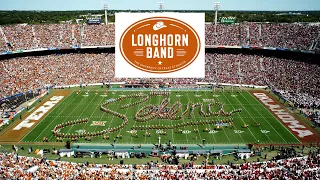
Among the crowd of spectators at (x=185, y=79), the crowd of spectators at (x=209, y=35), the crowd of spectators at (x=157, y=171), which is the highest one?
the crowd of spectators at (x=209, y=35)

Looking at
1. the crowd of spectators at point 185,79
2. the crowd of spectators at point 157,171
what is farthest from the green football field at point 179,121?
the crowd of spectators at point 157,171

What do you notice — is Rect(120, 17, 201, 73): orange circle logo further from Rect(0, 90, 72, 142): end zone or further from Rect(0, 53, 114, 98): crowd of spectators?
Rect(0, 53, 114, 98): crowd of spectators

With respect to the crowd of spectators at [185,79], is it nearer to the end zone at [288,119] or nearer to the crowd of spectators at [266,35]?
the crowd of spectators at [266,35]

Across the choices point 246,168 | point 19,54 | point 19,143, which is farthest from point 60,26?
point 246,168

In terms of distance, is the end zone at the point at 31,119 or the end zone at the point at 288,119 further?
the end zone at the point at 31,119

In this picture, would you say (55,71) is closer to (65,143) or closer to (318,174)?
(65,143)

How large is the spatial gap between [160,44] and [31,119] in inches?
647

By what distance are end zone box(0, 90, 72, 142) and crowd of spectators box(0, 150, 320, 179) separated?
373 inches

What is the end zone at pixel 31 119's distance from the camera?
3125cm

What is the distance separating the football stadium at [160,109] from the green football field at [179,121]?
0.38 ft

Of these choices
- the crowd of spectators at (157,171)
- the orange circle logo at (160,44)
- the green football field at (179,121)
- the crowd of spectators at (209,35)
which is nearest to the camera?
the crowd of spectators at (157,171)

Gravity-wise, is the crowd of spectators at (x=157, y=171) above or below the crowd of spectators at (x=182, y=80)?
below

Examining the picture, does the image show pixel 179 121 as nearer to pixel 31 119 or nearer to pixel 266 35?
pixel 31 119

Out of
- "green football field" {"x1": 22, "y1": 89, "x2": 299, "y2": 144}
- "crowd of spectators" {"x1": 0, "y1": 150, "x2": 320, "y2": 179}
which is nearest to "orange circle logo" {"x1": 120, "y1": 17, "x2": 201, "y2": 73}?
"green football field" {"x1": 22, "y1": 89, "x2": 299, "y2": 144}
